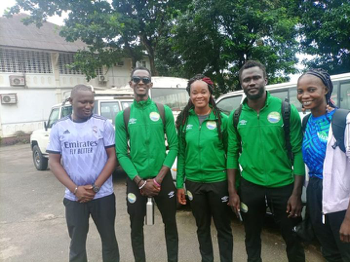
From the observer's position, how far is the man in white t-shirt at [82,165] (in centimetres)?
221

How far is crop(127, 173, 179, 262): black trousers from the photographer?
2326 millimetres

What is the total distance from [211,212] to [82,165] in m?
1.17

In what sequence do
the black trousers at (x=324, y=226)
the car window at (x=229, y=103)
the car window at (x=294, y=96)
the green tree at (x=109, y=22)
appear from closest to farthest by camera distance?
1. the black trousers at (x=324, y=226)
2. the car window at (x=294, y=96)
3. the car window at (x=229, y=103)
4. the green tree at (x=109, y=22)

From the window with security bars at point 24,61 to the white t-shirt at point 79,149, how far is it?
1701cm

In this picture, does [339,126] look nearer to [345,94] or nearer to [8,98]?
[345,94]

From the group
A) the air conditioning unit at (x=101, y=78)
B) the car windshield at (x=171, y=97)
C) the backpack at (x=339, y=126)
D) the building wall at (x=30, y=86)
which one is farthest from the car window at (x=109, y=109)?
the air conditioning unit at (x=101, y=78)

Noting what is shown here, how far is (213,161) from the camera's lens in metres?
2.24

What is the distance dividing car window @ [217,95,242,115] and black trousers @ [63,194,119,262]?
320cm

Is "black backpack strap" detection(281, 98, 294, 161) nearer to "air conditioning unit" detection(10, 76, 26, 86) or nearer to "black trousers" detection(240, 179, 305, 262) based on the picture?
"black trousers" detection(240, 179, 305, 262)

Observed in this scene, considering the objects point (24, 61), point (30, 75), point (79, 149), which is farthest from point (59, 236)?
point (24, 61)

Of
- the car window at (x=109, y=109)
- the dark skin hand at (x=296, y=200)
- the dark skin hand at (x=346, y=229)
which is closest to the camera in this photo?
the dark skin hand at (x=346, y=229)

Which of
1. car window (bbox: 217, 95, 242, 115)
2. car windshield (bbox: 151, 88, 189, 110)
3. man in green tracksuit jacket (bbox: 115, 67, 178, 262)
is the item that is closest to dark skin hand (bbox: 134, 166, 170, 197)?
man in green tracksuit jacket (bbox: 115, 67, 178, 262)

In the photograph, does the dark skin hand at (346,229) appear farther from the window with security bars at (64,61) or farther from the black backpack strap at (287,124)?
the window with security bars at (64,61)

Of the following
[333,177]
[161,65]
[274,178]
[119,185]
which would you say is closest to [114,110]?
[119,185]
